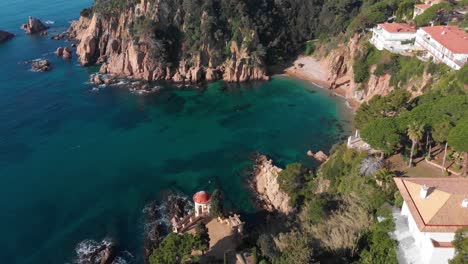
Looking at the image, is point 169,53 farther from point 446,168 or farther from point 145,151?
point 446,168

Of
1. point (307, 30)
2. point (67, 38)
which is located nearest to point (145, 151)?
point (307, 30)

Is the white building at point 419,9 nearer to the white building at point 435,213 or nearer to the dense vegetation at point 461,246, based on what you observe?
the white building at point 435,213

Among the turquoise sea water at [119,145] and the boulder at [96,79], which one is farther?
the boulder at [96,79]

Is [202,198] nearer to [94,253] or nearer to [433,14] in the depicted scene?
[94,253]

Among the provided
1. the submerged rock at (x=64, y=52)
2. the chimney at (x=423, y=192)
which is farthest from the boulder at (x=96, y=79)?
the chimney at (x=423, y=192)

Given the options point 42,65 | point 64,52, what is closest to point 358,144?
point 42,65

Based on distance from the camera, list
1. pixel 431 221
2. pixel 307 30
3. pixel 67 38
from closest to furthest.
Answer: pixel 431 221 < pixel 307 30 < pixel 67 38
